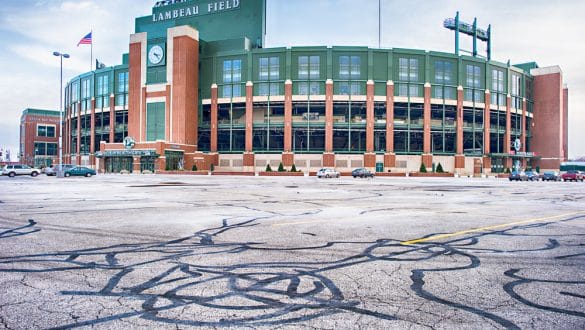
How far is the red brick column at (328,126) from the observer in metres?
71.2

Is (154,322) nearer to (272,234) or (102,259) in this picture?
(102,259)

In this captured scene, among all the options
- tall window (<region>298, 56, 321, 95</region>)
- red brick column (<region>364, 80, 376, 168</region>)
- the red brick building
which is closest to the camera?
red brick column (<region>364, 80, 376, 168</region>)

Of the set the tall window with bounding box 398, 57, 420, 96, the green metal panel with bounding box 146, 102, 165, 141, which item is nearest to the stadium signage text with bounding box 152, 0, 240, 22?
the green metal panel with bounding box 146, 102, 165, 141

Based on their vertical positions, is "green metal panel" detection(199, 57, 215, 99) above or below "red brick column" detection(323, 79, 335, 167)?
above

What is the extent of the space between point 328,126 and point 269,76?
46.1 ft

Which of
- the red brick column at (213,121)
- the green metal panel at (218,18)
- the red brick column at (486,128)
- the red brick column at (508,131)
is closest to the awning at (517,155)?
the red brick column at (486,128)

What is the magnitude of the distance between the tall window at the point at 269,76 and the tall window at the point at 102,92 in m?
34.1

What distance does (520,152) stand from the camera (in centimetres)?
8331

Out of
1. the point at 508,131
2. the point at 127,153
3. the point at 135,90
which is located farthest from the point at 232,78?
the point at 508,131

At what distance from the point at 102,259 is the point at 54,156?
12563 cm

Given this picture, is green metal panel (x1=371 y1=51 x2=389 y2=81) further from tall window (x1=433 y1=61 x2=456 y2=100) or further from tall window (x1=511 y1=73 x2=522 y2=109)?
tall window (x1=511 y1=73 x2=522 y2=109)

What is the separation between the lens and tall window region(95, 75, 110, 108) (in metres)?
84.9

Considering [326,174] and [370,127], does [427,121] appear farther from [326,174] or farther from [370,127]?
[326,174]

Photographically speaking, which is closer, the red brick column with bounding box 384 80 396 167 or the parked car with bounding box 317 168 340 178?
the parked car with bounding box 317 168 340 178
